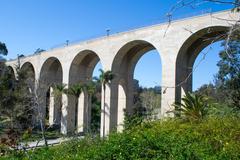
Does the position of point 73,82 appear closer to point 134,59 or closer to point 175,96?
point 134,59

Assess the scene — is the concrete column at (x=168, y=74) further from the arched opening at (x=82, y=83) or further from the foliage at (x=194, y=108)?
the arched opening at (x=82, y=83)

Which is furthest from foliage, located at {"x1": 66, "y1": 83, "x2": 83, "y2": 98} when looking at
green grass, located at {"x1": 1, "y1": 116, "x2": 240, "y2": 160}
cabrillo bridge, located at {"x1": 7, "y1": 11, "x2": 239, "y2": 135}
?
green grass, located at {"x1": 1, "y1": 116, "x2": 240, "y2": 160}

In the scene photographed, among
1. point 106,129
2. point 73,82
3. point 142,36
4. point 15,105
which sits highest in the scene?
point 142,36

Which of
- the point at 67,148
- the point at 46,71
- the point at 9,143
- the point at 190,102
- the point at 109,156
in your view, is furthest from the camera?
the point at 46,71

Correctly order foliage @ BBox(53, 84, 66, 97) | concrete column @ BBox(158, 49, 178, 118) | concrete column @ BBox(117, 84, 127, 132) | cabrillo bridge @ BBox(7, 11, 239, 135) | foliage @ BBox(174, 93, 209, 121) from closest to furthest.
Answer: foliage @ BBox(174, 93, 209, 121), cabrillo bridge @ BBox(7, 11, 239, 135), concrete column @ BBox(158, 49, 178, 118), concrete column @ BBox(117, 84, 127, 132), foliage @ BBox(53, 84, 66, 97)

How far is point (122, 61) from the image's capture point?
3325cm

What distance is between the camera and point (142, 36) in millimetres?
29328

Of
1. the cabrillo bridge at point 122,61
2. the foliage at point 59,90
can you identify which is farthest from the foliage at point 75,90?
the cabrillo bridge at point 122,61

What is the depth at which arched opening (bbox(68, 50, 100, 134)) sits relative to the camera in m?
36.8

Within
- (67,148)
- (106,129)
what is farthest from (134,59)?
(67,148)

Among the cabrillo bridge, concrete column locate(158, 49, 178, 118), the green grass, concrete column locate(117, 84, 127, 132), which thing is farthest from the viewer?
concrete column locate(117, 84, 127, 132)

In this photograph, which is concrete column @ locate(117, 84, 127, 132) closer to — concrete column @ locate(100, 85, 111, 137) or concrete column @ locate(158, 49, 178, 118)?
concrete column @ locate(100, 85, 111, 137)

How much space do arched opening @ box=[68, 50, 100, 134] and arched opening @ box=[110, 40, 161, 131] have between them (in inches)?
155

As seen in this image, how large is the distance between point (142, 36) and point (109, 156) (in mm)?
22898
